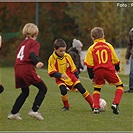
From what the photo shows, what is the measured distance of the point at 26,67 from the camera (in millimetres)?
9852

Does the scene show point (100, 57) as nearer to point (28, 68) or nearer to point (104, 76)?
point (104, 76)

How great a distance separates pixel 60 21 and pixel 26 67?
37.6 meters

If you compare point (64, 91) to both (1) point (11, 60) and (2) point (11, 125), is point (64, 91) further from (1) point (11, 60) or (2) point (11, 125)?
(1) point (11, 60)

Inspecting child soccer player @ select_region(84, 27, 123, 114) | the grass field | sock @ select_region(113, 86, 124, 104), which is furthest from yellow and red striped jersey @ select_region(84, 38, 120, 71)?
the grass field

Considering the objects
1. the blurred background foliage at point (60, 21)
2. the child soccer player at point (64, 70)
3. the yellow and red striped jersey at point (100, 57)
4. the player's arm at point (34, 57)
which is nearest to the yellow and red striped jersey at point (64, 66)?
the child soccer player at point (64, 70)

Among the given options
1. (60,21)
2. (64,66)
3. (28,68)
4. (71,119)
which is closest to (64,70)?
(64,66)

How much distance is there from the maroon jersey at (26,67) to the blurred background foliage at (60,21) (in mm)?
31706

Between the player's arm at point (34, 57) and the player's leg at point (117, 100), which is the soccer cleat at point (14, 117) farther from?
the player's leg at point (117, 100)

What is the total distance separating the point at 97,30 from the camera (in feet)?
36.7

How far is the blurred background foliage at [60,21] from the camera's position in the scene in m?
42.2

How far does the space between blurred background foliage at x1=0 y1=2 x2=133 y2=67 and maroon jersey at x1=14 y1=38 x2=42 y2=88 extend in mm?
31706

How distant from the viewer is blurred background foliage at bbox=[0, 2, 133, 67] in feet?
139

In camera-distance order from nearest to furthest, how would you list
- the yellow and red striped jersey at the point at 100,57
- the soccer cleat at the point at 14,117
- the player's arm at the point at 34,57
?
the player's arm at the point at 34,57 → the soccer cleat at the point at 14,117 → the yellow and red striped jersey at the point at 100,57

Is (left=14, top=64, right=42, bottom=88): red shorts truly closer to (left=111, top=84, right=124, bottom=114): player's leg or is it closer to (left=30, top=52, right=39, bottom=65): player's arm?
(left=30, top=52, right=39, bottom=65): player's arm
